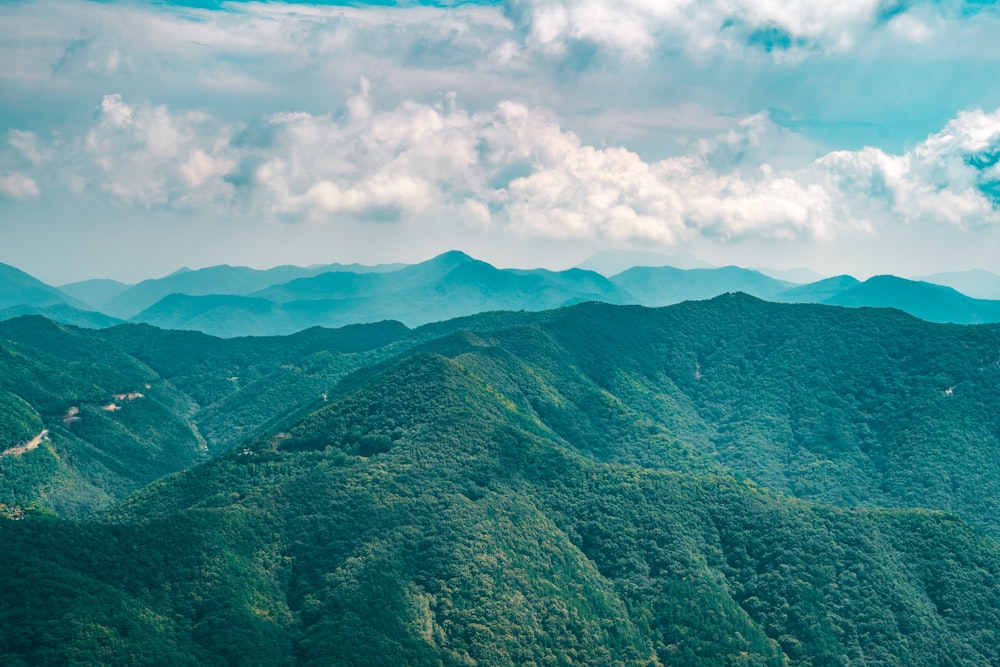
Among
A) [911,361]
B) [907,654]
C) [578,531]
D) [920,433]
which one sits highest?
[911,361]

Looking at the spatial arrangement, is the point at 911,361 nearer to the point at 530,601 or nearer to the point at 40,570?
the point at 530,601

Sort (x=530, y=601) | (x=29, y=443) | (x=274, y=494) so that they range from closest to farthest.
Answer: (x=530, y=601), (x=274, y=494), (x=29, y=443)

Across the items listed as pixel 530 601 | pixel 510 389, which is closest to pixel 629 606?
pixel 530 601

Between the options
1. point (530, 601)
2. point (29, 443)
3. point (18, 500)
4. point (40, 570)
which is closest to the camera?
point (40, 570)

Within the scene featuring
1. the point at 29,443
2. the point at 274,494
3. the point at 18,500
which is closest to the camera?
the point at 274,494

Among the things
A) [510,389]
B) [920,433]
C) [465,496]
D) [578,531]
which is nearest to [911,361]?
[920,433]

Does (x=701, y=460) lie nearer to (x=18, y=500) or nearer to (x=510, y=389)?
(x=510, y=389)

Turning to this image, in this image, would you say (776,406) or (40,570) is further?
(776,406)

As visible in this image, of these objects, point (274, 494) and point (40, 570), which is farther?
point (274, 494)

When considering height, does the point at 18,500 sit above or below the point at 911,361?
below
